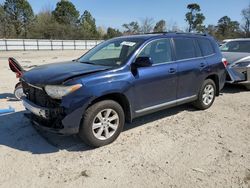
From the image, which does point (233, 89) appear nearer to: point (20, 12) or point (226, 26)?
point (20, 12)

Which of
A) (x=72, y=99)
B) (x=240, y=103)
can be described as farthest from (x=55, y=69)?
(x=240, y=103)

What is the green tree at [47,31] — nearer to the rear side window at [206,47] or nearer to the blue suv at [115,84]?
the rear side window at [206,47]

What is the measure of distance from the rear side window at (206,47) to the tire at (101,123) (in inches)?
109

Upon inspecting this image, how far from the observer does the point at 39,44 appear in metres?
34.2

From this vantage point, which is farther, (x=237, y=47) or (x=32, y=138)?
(x=237, y=47)

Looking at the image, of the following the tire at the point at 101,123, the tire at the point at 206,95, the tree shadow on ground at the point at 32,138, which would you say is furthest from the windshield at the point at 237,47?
the tire at the point at 101,123

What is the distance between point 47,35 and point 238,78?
44.5m

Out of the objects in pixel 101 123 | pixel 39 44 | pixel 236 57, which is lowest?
pixel 101 123

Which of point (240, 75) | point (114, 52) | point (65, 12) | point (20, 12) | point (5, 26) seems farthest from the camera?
point (65, 12)

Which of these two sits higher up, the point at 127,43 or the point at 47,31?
the point at 47,31

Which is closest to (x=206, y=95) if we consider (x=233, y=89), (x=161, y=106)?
(x=161, y=106)

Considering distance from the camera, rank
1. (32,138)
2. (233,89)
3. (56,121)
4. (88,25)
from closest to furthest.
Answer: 1. (56,121)
2. (32,138)
3. (233,89)
4. (88,25)

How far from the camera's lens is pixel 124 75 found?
4344 mm

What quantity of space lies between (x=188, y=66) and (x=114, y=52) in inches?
61.4
